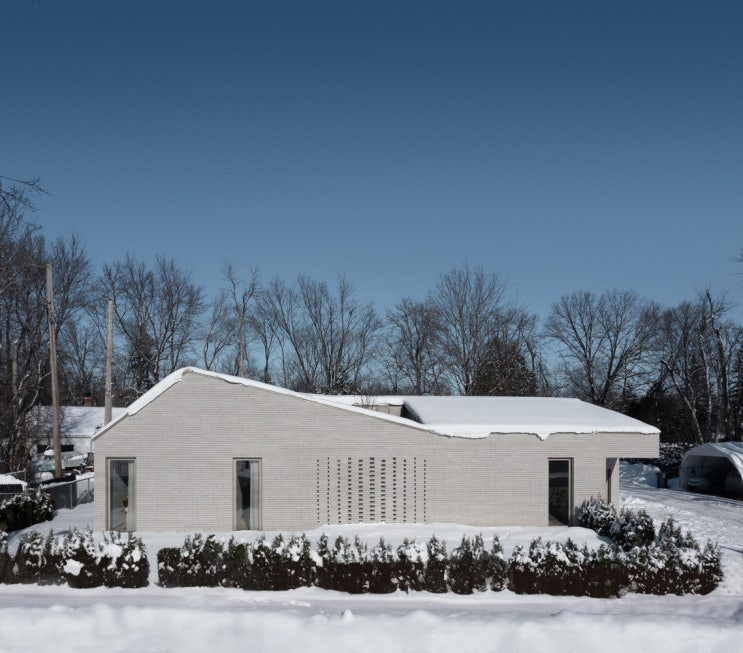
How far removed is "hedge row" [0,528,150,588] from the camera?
498 inches

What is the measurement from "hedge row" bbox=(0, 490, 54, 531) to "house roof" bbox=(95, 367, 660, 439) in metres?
4.09

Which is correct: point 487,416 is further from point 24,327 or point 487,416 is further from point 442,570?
point 24,327

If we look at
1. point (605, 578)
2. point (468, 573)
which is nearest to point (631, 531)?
point (605, 578)

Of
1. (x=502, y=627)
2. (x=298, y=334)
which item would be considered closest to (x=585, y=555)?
(x=502, y=627)

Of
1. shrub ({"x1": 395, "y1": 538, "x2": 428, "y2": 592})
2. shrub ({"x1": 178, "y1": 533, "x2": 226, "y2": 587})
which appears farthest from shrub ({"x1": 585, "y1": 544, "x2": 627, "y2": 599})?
shrub ({"x1": 178, "y1": 533, "x2": 226, "y2": 587})

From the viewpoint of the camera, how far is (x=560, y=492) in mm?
18688

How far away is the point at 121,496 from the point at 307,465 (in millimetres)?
4685

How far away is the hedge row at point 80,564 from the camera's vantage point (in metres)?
12.7

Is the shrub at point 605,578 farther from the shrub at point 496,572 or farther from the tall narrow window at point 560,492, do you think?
the tall narrow window at point 560,492

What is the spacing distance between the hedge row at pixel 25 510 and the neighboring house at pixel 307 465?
3370mm

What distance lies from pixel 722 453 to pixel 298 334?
32.1 metres

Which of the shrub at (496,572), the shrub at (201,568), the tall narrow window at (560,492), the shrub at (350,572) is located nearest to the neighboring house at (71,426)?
the tall narrow window at (560,492)

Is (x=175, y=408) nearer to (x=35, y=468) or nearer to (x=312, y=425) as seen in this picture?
(x=312, y=425)

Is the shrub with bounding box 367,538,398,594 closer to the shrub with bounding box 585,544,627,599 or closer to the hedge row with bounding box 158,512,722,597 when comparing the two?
the hedge row with bounding box 158,512,722,597
